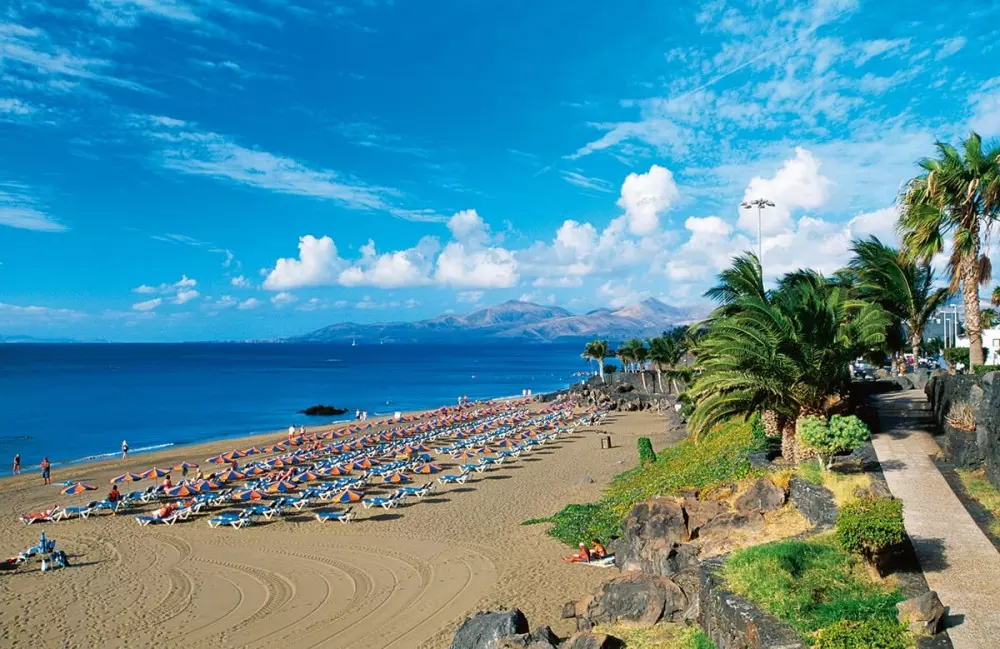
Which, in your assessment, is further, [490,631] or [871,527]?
[490,631]

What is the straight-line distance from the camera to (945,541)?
8.35 m

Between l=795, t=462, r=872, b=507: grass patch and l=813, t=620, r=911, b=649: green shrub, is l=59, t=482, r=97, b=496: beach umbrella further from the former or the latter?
l=813, t=620, r=911, b=649: green shrub

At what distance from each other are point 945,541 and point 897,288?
15.2m

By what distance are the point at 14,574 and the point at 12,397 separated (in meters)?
70.0

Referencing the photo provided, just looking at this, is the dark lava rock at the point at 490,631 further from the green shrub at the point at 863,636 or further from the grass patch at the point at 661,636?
the green shrub at the point at 863,636

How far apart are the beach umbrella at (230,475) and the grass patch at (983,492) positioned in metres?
22.8

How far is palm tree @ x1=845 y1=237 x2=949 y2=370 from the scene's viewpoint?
68.9 ft

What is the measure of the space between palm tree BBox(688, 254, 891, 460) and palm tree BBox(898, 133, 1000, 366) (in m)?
2.78

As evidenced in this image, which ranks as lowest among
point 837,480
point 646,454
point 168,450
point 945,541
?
point 168,450

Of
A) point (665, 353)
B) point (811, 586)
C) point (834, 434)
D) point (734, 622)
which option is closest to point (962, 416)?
point (834, 434)

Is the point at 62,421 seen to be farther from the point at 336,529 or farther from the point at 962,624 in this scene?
the point at 962,624

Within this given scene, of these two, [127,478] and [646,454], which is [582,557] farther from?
[127,478]

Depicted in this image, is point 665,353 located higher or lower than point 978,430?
higher

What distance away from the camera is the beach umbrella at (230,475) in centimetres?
2480
